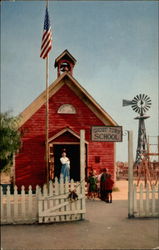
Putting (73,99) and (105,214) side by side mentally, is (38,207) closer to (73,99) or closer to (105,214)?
(105,214)

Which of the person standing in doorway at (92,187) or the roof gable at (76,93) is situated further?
the roof gable at (76,93)

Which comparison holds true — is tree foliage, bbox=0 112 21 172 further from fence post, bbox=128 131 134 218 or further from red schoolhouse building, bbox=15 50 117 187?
fence post, bbox=128 131 134 218

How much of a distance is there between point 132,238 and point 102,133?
3545mm

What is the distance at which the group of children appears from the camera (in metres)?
12.2

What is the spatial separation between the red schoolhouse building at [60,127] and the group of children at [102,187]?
121 inches

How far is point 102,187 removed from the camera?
12.5m

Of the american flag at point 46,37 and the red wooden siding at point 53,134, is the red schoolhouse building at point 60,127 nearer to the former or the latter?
the red wooden siding at point 53,134

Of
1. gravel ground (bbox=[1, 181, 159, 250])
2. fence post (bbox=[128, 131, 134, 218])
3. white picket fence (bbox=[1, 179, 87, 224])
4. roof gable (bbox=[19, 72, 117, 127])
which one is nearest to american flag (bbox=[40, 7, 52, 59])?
roof gable (bbox=[19, 72, 117, 127])

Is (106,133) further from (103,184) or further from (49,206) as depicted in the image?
(103,184)

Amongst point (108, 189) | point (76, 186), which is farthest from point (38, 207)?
point (108, 189)

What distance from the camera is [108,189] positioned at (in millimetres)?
12219

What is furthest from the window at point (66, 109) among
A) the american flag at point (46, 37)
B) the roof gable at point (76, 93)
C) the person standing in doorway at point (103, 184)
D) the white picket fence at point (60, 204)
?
the white picket fence at point (60, 204)

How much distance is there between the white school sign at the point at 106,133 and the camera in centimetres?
961

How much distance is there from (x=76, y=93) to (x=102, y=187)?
280 inches
